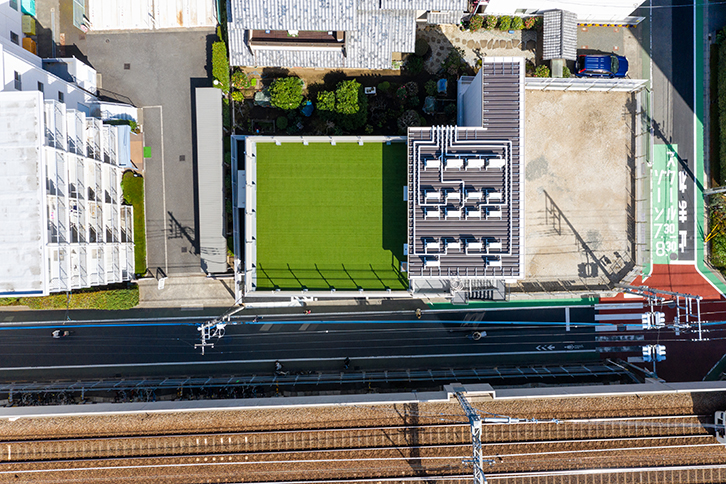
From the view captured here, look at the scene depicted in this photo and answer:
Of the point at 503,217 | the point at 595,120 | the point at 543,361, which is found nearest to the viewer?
the point at 503,217

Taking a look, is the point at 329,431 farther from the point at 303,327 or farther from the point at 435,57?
the point at 435,57

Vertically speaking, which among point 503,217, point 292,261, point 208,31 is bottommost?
point 292,261

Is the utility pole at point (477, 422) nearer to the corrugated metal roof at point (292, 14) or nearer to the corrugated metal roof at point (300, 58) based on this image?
the corrugated metal roof at point (300, 58)

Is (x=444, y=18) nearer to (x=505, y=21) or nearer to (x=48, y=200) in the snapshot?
(x=505, y=21)

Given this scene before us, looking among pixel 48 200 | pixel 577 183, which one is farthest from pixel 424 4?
pixel 48 200

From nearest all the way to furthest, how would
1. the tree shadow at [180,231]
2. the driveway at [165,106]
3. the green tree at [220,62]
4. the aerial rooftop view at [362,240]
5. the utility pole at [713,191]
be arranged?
the aerial rooftop view at [362,240], the green tree at [220,62], the utility pole at [713,191], the driveway at [165,106], the tree shadow at [180,231]

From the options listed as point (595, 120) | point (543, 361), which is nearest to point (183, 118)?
point (595, 120)

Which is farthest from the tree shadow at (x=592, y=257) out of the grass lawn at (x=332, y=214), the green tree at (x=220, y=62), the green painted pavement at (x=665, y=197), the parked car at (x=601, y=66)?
the green tree at (x=220, y=62)
